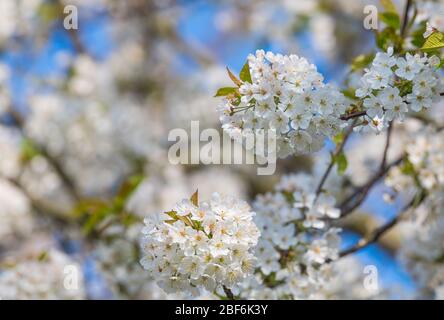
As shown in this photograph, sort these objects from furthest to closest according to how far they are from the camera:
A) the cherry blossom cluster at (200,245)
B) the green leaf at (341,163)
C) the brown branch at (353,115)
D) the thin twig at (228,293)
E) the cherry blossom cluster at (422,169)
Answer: the cherry blossom cluster at (422,169)
the green leaf at (341,163)
the thin twig at (228,293)
the brown branch at (353,115)
the cherry blossom cluster at (200,245)

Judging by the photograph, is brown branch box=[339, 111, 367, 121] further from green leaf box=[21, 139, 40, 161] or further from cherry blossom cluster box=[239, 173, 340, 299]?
green leaf box=[21, 139, 40, 161]

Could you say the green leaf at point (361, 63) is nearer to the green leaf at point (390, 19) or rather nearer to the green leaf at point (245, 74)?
the green leaf at point (390, 19)

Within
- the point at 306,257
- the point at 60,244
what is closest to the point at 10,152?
the point at 60,244

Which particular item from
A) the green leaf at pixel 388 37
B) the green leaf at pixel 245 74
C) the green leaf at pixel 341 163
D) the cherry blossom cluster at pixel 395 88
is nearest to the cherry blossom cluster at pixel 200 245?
the green leaf at pixel 245 74

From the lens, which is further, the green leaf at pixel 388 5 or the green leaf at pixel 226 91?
the green leaf at pixel 388 5

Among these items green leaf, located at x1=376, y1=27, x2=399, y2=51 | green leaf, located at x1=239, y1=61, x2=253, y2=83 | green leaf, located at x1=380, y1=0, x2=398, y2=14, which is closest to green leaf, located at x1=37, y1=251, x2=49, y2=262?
green leaf, located at x1=239, y1=61, x2=253, y2=83

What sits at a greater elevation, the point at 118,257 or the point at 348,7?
the point at 348,7
